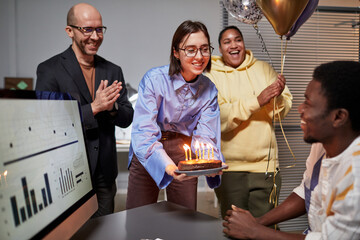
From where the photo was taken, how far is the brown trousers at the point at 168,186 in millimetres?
2021

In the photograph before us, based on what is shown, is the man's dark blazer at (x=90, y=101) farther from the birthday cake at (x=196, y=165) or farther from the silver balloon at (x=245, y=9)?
the silver balloon at (x=245, y=9)

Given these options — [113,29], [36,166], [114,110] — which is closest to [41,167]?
[36,166]

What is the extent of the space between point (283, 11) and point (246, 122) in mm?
883

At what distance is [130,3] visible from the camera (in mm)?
5012

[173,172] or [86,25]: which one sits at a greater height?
[86,25]

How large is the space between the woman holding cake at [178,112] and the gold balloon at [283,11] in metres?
0.47

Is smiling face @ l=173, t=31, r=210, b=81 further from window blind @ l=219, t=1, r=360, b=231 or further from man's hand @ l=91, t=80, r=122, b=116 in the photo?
window blind @ l=219, t=1, r=360, b=231

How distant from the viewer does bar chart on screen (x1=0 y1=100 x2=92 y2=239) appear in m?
0.75

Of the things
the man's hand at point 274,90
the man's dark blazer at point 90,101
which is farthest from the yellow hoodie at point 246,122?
the man's dark blazer at point 90,101

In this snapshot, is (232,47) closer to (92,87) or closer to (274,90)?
(274,90)

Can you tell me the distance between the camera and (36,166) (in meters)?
0.87

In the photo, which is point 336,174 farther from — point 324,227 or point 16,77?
point 16,77

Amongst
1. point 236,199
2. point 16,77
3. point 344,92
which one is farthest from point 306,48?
point 16,77

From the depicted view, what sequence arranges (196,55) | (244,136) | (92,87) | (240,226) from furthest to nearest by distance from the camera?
(244,136) → (92,87) → (196,55) → (240,226)
